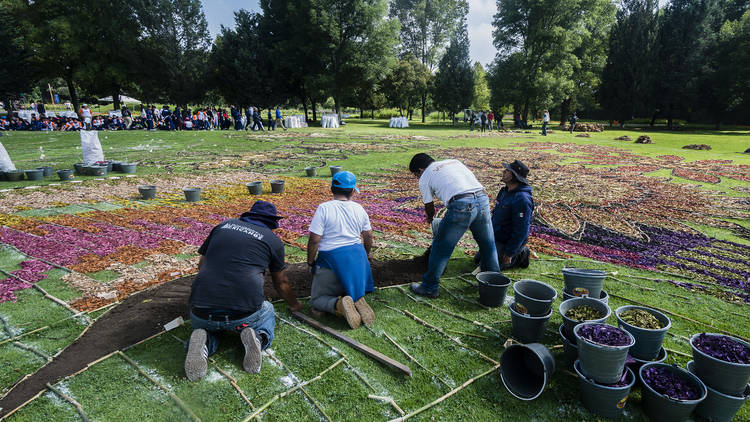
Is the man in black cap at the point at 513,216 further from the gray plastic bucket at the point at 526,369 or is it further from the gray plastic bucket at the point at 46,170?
the gray plastic bucket at the point at 46,170

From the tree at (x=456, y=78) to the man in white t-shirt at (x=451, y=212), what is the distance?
46.3m

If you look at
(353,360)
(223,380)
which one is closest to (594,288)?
(353,360)

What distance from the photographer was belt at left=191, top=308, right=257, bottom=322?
11.5 feet

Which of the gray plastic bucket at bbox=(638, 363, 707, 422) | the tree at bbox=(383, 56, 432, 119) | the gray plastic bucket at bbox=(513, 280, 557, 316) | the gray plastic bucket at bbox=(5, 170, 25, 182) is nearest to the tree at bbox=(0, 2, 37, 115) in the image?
the gray plastic bucket at bbox=(5, 170, 25, 182)

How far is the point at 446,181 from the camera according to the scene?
4.56m

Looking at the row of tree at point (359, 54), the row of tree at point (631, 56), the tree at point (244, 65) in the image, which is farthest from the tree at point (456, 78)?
the tree at point (244, 65)

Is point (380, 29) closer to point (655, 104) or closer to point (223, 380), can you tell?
point (655, 104)

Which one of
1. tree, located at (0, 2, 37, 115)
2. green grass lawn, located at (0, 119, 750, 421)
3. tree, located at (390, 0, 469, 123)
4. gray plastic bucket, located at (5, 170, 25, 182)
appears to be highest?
tree, located at (390, 0, 469, 123)

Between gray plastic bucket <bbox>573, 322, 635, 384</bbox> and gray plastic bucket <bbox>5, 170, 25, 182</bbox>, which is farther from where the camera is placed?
gray plastic bucket <bbox>5, 170, 25, 182</bbox>

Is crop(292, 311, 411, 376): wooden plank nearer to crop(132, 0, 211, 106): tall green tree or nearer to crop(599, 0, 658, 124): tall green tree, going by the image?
crop(132, 0, 211, 106): tall green tree

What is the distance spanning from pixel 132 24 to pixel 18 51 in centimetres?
996

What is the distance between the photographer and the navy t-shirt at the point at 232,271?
136 inches

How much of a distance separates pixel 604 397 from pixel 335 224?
2.97 meters

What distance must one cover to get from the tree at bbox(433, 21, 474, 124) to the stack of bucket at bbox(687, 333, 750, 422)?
159ft
